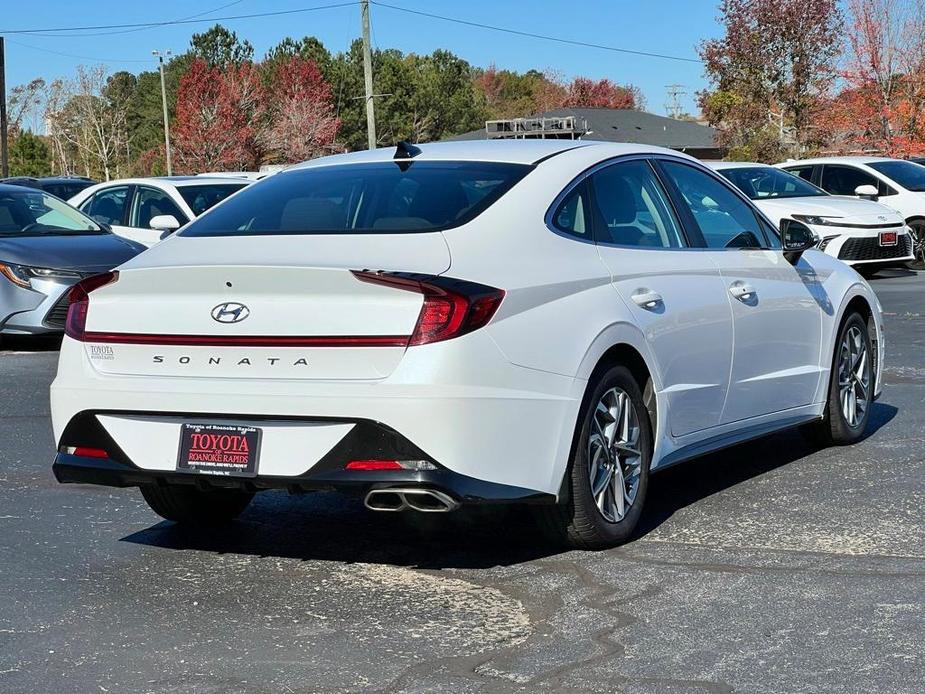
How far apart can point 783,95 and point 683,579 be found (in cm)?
4249

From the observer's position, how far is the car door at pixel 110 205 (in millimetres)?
17734

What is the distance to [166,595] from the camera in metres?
5.16

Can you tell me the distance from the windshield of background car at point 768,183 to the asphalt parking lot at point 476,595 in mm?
13442

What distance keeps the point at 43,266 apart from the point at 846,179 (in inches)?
530

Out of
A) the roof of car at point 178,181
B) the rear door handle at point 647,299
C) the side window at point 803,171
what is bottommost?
the rear door handle at point 647,299

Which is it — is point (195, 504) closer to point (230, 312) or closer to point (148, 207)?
point (230, 312)

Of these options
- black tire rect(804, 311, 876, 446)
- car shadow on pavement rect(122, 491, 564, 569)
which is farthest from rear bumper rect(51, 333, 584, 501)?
black tire rect(804, 311, 876, 446)

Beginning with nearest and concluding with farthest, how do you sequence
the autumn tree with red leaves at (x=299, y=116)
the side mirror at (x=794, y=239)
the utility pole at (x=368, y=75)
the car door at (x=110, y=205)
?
the side mirror at (x=794, y=239) → the car door at (x=110, y=205) → the utility pole at (x=368, y=75) → the autumn tree with red leaves at (x=299, y=116)

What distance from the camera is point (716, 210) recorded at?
697 cm

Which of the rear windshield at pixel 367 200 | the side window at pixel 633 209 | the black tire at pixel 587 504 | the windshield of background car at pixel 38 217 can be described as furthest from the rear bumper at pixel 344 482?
the windshield of background car at pixel 38 217

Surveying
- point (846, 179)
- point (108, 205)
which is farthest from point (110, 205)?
point (846, 179)

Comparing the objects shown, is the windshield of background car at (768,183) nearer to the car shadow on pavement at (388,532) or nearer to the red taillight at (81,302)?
the car shadow on pavement at (388,532)

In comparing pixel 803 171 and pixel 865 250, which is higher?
pixel 803 171

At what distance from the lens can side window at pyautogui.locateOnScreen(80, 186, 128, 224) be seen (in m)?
17.8
